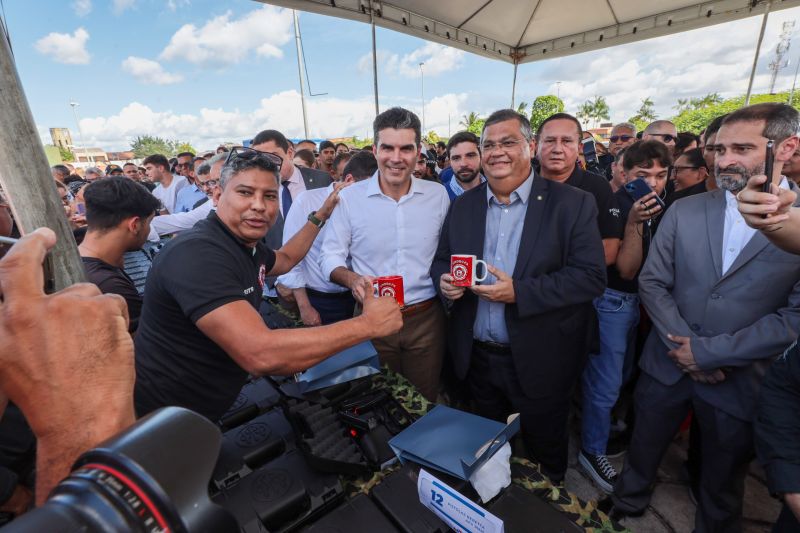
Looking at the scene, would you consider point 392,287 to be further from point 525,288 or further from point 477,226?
point 477,226

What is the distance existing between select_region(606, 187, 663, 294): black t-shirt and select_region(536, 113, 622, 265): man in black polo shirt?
105 mm

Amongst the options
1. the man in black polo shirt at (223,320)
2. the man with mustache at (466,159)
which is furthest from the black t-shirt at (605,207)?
the man in black polo shirt at (223,320)

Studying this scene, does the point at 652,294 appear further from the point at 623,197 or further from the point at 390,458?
the point at 390,458

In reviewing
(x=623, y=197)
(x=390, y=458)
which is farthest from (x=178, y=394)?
(x=623, y=197)

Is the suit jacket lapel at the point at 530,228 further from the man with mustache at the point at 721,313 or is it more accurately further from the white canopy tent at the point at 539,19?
the white canopy tent at the point at 539,19

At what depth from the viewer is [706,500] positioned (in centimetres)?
199

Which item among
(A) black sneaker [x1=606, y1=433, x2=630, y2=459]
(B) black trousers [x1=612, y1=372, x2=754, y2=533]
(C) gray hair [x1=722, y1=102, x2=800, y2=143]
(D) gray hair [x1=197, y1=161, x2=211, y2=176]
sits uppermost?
(C) gray hair [x1=722, y1=102, x2=800, y2=143]

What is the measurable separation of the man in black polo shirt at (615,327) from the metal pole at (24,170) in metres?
2.93

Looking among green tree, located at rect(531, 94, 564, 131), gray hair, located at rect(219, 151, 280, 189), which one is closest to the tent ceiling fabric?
gray hair, located at rect(219, 151, 280, 189)

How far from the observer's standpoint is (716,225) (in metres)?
1.92

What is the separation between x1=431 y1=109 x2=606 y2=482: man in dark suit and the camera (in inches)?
80.7

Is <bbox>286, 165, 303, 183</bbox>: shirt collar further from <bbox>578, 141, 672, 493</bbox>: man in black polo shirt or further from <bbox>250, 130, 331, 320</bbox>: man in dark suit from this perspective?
<bbox>578, 141, 672, 493</bbox>: man in black polo shirt

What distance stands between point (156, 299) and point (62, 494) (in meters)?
1.19

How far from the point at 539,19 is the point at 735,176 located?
7242 mm
